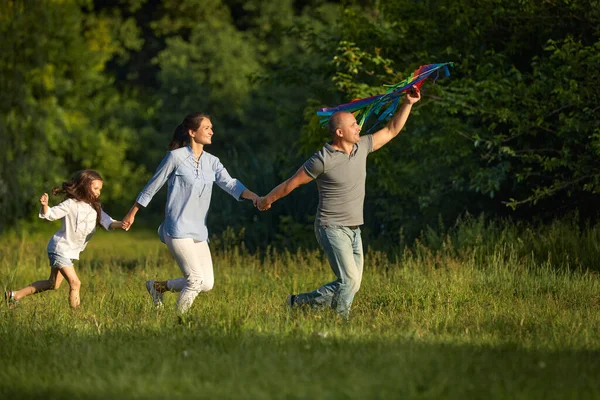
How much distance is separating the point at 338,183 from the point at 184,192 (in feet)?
A: 4.26

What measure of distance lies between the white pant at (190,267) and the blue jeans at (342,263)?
38.8 inches

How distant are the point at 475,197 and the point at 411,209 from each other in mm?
1127

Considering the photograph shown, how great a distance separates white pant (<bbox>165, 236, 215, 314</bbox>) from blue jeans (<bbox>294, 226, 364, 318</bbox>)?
3.23ft

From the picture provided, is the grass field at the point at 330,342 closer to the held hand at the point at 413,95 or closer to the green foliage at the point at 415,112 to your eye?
the held hand at the point at 413,95

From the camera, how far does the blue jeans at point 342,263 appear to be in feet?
28.1

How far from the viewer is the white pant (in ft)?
28.9

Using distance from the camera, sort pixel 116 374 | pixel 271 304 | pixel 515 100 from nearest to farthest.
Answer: pixel 116 374 < pixel 271 304 < pixel 515 100

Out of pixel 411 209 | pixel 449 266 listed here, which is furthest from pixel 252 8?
pixel 449 266

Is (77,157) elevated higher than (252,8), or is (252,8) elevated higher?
(252,8)

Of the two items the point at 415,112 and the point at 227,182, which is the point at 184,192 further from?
the point at 415,112

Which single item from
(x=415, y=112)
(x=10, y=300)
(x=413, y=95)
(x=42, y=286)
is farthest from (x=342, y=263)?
(x=415, y=112)

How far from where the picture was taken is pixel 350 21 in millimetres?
15281

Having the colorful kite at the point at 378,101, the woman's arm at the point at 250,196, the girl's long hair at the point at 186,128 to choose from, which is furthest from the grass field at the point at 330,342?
the colorful kite at the point at 378,101

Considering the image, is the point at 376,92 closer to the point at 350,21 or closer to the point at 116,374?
the point at 350,21
